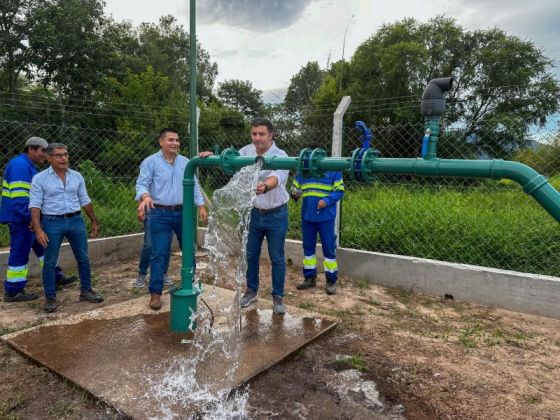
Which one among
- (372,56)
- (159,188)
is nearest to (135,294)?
(159,188)

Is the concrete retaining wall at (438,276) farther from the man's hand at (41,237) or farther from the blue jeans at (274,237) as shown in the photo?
the blue jeans at (274,237)

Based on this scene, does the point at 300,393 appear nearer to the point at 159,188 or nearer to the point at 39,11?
the point at 159,188

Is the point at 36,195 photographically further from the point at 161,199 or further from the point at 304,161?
the point at 304,161

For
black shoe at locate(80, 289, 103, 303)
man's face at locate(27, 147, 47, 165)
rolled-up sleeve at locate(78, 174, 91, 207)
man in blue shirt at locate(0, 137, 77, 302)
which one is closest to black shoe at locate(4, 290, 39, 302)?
man in blue shirt at locate(0, 137, 77, 302)

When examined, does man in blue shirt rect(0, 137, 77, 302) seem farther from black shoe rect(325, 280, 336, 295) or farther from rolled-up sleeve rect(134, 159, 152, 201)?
black shoe rect(325, 280, 336, 295)

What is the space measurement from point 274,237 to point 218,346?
1033mm

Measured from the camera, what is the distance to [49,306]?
3.77 metres

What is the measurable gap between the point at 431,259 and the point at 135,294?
3.25 meters

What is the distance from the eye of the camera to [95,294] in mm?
4102

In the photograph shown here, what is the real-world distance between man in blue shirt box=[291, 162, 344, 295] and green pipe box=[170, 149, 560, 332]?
4.94ft

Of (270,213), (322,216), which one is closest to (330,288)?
(322,216)

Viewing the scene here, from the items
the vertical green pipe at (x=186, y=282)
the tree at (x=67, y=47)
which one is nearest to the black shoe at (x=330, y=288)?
the vertical green pipe at (x=186, y=282)

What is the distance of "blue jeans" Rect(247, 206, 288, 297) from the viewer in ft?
11.7

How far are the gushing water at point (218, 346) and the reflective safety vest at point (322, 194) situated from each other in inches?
34.5
